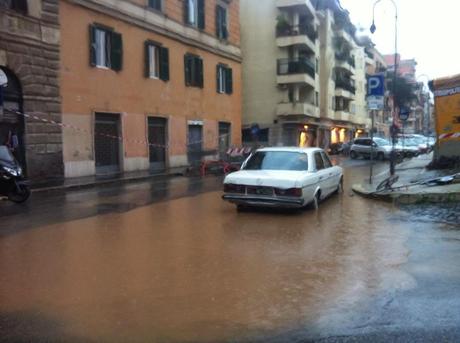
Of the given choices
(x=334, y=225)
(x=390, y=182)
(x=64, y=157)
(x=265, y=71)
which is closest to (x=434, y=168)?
(x=390, y=182)

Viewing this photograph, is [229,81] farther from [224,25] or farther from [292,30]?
[292,30]

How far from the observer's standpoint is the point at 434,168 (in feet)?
64.9

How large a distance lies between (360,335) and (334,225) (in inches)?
215

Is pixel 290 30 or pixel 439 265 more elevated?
pixel 290 30

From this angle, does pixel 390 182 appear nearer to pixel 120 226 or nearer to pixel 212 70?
pixel 120 226

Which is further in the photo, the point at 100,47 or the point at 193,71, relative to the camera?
the point at 193,71

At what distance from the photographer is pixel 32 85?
19.2 meters

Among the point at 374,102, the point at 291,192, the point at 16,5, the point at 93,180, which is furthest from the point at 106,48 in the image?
the point at 291,192

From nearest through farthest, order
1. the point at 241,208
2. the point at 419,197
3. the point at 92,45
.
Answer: the point at 241,208 < the point at 419,197 < the point at 92,45

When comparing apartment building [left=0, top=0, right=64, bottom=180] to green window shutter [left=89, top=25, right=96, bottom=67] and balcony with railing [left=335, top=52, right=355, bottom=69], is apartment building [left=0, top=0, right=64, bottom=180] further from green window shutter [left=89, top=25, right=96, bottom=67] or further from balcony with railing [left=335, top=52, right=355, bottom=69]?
balcony with railing [left=335, top=52, right=355, bottom=69]

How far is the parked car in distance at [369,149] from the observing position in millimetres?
36156

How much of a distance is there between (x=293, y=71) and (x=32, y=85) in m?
29.9

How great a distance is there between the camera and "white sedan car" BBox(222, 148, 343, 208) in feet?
34.5

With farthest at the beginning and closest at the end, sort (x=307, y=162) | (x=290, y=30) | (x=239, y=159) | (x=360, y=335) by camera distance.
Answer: (x=290, y=30) → (x=239, y=159) → (x=307, y=162) → (x=360, y=335)
